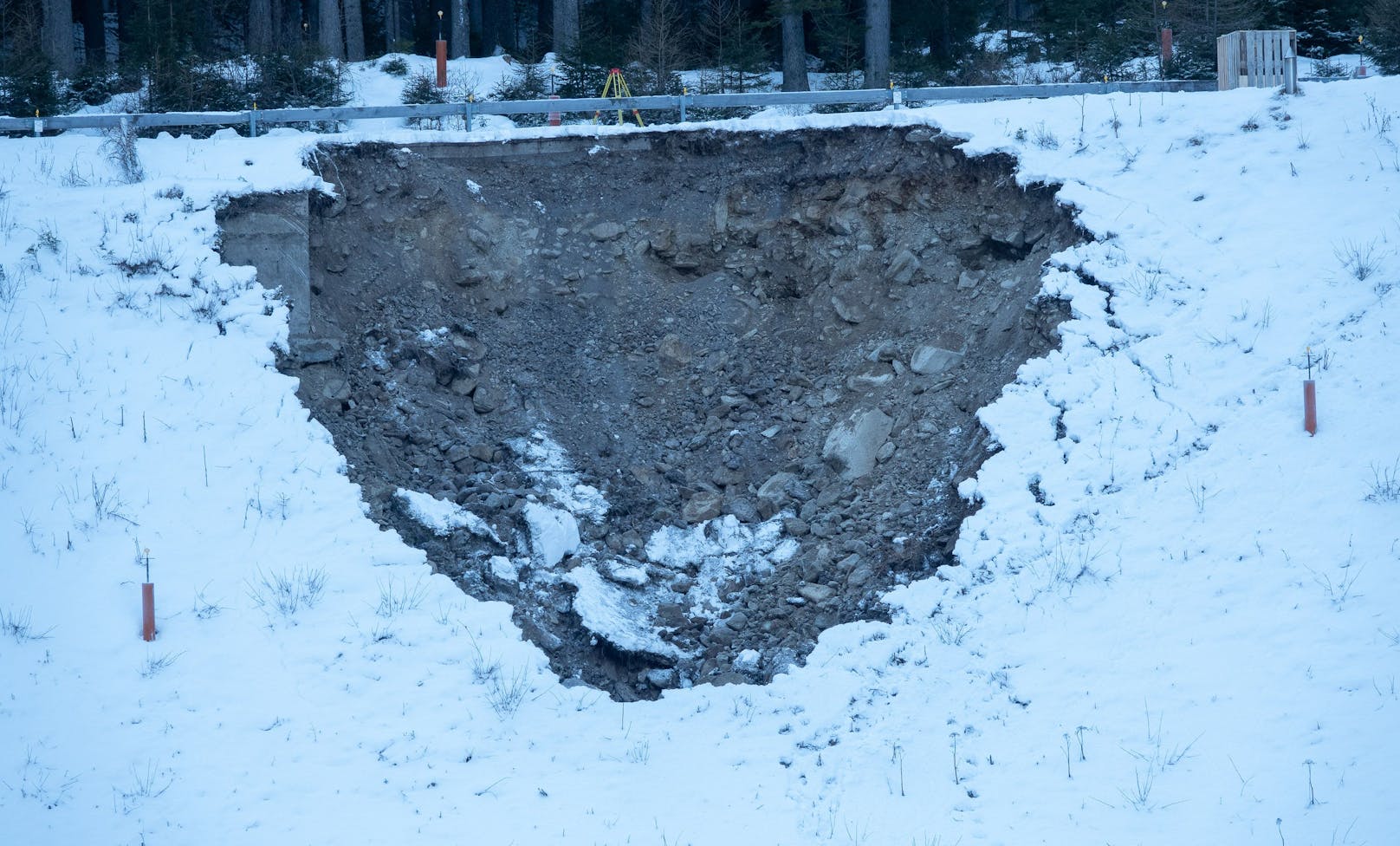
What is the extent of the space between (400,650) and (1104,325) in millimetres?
7100

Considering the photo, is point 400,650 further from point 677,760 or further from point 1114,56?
point 1114,56

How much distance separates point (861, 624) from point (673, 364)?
15.9 ft

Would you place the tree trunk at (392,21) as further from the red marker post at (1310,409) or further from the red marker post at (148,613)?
the red marker post at (1310,409)

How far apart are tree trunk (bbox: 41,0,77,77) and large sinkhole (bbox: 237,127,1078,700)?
1395 centimetres

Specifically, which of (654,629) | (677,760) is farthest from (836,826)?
(654,629)

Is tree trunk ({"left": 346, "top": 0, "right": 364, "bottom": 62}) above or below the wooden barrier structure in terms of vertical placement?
above

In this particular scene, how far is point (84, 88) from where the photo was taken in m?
20.8

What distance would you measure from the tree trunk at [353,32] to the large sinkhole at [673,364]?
1529 centimetres

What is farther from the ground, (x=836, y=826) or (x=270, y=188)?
(x=270, y=188)

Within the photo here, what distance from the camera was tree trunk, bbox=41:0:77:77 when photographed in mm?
22953

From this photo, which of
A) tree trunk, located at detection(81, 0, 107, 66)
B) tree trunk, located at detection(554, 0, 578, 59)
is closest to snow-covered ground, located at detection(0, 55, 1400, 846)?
tree trunk, located at detection(554, 0, 578, 59)

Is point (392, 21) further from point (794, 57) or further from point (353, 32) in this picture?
point (794, 57)

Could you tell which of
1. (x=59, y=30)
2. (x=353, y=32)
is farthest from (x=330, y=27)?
(x=59, y=30)

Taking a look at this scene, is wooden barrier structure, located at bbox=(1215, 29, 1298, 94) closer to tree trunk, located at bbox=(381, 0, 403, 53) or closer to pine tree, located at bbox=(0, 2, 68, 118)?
pine tree, located at bbox=(0, 2, 68, 118)
